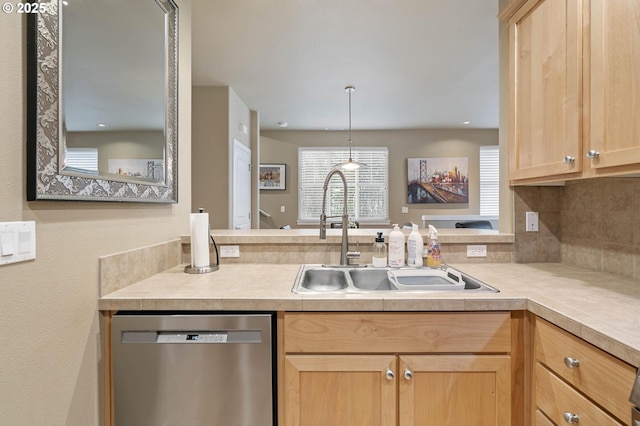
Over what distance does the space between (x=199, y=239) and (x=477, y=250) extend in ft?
4.70

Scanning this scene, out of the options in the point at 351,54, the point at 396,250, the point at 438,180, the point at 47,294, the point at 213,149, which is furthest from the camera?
the point at 438,180

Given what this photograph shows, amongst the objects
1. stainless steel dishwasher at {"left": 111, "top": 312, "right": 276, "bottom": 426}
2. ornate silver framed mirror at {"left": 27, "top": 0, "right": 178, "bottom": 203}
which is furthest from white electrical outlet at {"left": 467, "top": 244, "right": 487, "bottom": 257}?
ornate silver framed mirror at {"left": 27, "top": 0, "right": 178, "bottom": 203}

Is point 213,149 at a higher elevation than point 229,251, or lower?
higher

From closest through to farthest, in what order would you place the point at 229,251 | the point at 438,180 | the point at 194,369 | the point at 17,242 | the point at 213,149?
the point at 17,242 → the point at 194,369 → the point at 229,251 → the point at 213,149 → the point at 438,180

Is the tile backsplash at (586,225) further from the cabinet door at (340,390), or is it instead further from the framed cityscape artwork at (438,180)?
the framed cityscape artwork at (438,180)

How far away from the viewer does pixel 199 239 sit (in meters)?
1.55

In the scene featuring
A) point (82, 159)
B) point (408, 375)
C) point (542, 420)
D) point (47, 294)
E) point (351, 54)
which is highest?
point (351, 54)

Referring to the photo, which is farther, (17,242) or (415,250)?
(415,250)

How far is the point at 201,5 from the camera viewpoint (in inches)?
91.8

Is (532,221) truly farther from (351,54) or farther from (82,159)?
(351,54)

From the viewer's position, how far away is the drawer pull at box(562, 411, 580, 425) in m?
0.90

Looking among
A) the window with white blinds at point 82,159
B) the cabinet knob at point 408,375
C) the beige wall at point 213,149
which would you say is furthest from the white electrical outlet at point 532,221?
the beige wall at point 213,149

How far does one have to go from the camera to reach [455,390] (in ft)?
3.71

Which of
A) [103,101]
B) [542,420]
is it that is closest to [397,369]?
[542,420]
